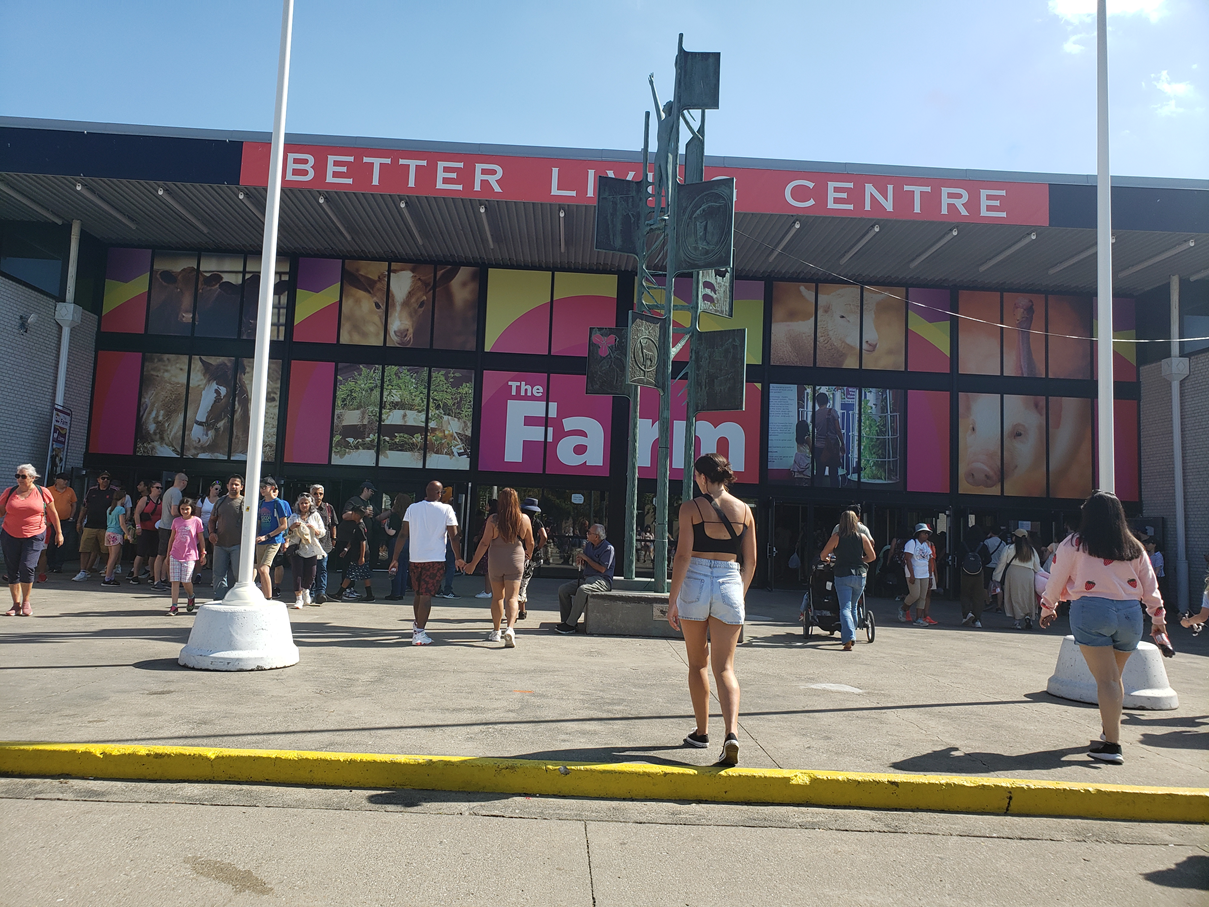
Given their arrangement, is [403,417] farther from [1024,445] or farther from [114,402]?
[1024,445]

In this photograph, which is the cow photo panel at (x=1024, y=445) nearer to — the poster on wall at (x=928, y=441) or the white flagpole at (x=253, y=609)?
the poster on wall at (x=928, y=441)

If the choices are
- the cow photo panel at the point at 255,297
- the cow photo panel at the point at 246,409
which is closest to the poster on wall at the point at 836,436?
the cow photo panel at the point at 246,409

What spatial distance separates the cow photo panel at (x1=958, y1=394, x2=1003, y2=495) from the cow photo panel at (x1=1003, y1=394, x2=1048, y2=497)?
195 mm

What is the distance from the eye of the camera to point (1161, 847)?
12.5 ft

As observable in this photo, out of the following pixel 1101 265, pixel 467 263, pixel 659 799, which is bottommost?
pixel 659 799

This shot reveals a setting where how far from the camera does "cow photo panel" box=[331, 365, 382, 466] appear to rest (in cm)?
1973

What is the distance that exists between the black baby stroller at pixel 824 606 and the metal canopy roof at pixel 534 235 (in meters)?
8.94

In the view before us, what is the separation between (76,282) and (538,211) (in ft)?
37.8

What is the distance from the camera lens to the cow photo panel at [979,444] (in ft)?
65.4

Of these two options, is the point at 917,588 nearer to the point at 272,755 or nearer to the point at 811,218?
Result: the point at 811,218

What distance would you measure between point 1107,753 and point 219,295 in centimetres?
2087

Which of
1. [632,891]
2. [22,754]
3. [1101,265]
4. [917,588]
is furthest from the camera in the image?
[917,588]

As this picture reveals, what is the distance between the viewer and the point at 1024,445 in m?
20.0

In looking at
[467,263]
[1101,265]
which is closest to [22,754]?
[1101,265]
